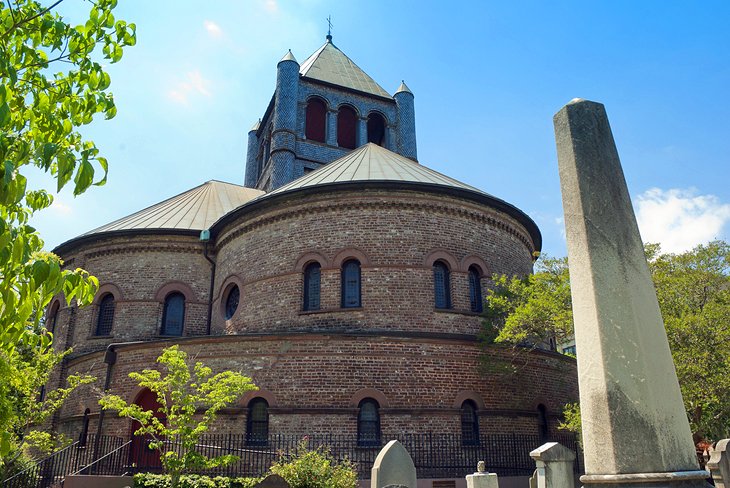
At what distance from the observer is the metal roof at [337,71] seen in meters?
33.6

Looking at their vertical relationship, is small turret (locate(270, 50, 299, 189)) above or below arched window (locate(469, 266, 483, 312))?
above

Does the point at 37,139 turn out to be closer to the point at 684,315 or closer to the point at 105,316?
the point at 684,315

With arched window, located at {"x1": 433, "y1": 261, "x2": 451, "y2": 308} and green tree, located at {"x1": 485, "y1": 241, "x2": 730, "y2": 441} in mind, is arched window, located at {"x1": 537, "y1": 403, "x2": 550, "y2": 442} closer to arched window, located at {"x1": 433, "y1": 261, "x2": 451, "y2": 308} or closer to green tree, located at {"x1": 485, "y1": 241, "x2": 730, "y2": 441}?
green tree, located at {"x1": 485, "y1": 241, "x2": 730, "y2": 441}

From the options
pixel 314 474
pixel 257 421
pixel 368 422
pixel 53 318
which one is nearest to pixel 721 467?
pixel 314 474

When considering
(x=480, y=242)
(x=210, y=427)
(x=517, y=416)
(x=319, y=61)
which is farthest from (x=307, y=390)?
(x=319, y=61)

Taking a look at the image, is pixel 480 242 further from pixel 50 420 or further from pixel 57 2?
pixel 50 420

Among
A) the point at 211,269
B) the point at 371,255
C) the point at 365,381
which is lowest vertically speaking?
the point at 365,381

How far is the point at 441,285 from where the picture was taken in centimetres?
1695

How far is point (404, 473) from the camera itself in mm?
10031

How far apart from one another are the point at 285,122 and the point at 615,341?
27.7 meters

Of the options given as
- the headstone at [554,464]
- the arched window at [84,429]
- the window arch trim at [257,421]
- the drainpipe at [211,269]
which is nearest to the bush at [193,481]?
the window arch trim at [257,421]

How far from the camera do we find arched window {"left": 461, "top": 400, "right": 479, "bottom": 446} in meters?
14.7

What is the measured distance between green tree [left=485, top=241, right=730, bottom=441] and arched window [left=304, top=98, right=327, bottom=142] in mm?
18459

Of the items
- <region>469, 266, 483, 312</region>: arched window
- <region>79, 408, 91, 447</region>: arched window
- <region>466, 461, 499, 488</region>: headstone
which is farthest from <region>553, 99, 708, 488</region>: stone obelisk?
<region>79, 408, 91, 447</region>: arched window
